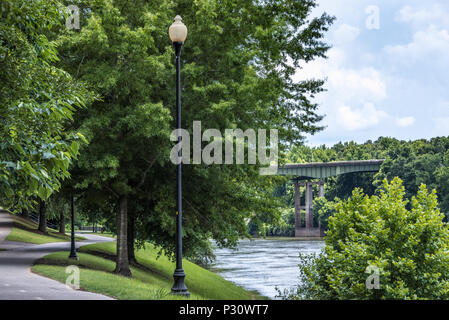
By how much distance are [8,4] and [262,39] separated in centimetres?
1358

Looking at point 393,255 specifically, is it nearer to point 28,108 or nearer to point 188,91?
point 28,108

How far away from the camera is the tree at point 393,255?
512 inches

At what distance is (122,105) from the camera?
2125 centimetres

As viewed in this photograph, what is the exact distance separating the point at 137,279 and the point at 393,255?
38.9ft

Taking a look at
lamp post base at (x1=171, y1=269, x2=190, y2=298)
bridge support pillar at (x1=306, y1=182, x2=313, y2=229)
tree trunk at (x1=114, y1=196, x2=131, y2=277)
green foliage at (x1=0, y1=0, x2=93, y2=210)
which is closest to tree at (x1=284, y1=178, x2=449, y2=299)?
lamp post base at (x1=171, y1=269, x2=190, y2=298)

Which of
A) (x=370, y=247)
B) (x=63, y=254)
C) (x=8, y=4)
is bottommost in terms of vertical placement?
(x=63, y=254)

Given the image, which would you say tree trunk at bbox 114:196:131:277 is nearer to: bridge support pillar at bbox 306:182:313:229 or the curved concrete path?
the curved concrete path

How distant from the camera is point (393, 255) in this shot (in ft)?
44.5

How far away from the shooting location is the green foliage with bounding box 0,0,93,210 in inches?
359

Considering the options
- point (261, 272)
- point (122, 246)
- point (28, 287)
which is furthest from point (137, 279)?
point (261, 272)
